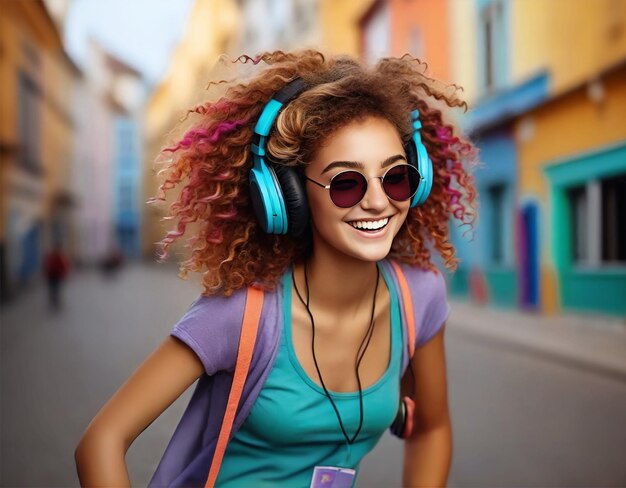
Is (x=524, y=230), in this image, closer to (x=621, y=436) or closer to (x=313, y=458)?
(x=621, y=436)

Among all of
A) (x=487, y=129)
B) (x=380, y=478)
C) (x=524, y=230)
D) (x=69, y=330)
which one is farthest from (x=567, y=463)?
(x=487, y=129)

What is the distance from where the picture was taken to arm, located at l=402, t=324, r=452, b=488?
177 centimetres

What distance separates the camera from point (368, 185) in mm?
1567

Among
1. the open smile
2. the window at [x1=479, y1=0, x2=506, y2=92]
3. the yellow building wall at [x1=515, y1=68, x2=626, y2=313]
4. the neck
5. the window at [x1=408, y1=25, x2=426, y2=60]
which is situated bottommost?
the neck

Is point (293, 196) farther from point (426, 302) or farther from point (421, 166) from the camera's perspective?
point (426, 302)

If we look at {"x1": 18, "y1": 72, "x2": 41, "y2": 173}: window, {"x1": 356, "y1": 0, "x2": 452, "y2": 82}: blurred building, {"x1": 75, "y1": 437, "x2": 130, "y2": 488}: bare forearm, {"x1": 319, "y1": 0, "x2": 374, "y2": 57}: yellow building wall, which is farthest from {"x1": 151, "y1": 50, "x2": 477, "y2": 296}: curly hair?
{"x1": 18, "y1": 72, "x2": 41, "y2": 173}: window

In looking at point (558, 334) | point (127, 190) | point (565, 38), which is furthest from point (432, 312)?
point (127, 190)

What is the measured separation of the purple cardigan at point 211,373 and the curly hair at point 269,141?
0.05 m

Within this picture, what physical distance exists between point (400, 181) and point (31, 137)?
21389mm

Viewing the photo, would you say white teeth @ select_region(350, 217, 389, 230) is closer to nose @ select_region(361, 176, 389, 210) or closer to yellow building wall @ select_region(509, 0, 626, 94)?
nose @ select_region(361, 176, 389, 210)

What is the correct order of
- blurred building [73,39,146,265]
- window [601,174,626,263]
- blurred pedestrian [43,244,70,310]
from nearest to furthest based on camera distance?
1. window [601,174,626,263]
2. blurred pedestrian [43,244,70,310]
3. blurred building [73,39,146,265]

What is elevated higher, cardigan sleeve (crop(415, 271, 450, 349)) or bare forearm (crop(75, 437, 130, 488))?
cardigan sleeve (crop(415, 271, 450, 349))

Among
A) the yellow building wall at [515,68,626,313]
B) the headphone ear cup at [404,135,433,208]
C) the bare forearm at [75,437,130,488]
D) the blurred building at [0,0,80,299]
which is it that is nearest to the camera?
the bare forearm at [75,437,130,488]

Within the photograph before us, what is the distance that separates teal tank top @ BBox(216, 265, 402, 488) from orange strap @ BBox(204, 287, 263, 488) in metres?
0.07
